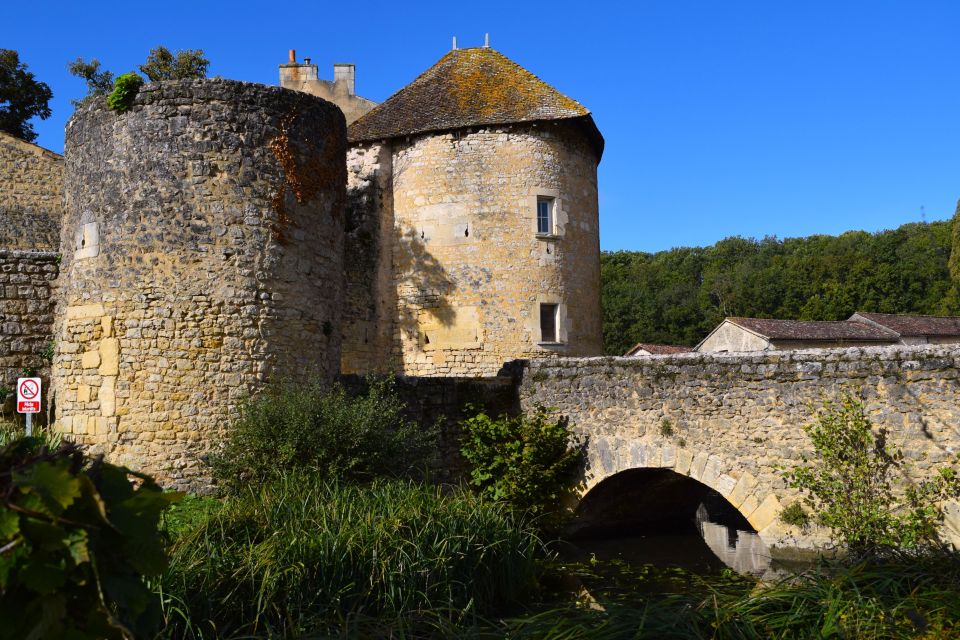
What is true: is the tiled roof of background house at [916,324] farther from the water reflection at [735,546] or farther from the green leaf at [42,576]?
the green leaf at [42,576]

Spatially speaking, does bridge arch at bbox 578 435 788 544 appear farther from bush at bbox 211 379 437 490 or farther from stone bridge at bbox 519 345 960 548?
bush at bbox 211 379 437 490

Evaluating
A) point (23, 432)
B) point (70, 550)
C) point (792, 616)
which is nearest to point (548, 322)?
point (23, 432)

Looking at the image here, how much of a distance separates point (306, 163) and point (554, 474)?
526 centimetres

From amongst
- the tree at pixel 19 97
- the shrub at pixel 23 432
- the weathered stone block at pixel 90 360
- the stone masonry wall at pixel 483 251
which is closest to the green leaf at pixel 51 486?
the shrub at pixel 23 432

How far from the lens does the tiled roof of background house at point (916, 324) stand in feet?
101

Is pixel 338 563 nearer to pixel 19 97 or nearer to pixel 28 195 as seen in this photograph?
pixel 28 195

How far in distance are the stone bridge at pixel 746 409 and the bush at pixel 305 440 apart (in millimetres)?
3039

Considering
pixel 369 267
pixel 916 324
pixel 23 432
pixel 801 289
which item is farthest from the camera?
pixel 801 289

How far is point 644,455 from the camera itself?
1084cm

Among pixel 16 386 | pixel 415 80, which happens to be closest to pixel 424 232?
pixel 415 80

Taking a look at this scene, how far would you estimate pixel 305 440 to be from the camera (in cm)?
896

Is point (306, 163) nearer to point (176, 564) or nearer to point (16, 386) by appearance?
point (16, 386)

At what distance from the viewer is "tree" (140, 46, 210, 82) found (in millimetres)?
21531

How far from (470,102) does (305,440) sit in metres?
9.23
